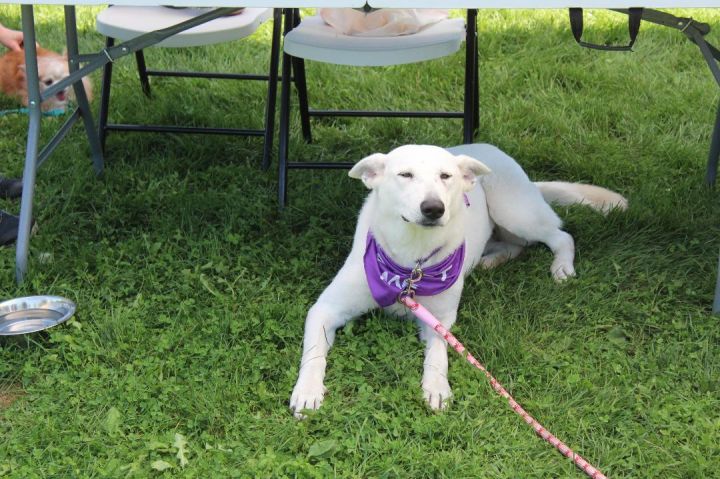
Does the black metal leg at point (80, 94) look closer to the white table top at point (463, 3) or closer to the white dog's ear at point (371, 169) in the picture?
the white table top at point (463, 3)

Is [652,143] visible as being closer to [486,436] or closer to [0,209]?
[486,436]

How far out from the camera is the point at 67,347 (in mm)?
2826

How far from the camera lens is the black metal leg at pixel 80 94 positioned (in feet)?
12.2

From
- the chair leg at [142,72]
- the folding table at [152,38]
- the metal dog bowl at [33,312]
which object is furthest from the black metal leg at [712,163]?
the chair leg at [142,72]

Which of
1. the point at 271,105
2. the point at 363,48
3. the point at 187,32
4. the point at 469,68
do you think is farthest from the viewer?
the point at 271,105

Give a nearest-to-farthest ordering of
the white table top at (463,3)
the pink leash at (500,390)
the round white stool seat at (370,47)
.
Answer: the pink leash at (500,390)
the white table top at (463,3)
the round white stool seat at (370,47)

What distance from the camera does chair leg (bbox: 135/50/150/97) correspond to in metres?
4.88

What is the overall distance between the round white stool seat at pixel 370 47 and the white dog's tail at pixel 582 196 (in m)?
0.79

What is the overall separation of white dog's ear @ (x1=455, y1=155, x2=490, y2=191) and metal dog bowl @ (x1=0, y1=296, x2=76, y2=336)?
150cm

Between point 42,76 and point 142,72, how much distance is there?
2.34 ft

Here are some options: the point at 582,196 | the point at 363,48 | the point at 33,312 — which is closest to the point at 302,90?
the point at 363,48

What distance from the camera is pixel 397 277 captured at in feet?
9.40

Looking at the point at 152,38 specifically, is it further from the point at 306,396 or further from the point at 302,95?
the point at 306,396

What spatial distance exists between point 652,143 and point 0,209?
134 inches
